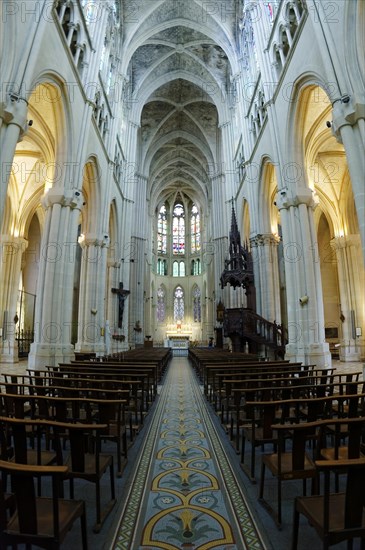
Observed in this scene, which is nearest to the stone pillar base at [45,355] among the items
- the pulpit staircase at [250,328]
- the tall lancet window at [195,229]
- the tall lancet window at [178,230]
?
the pulpit staircase at [250,328]

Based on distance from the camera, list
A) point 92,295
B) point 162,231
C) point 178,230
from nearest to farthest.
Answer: point 92,295 < point 162,231 < point 178,230

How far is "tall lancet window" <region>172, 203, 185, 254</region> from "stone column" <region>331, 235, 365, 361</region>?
1167 inches

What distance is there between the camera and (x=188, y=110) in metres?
31.7

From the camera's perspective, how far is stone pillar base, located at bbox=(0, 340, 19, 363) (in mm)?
16328

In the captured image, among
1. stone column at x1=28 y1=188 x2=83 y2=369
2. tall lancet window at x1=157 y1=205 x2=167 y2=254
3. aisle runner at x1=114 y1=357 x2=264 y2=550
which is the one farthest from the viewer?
tall lancet window at x1=157 y1=205 x2=167 y2=254

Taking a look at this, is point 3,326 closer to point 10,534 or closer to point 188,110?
point 10,534

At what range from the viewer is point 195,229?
153 ft

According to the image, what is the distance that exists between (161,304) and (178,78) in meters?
26.9

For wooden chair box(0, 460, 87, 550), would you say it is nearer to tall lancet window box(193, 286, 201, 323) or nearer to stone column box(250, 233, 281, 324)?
stone column box(250, 233, 281, 324)

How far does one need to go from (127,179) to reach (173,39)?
37.9 feet

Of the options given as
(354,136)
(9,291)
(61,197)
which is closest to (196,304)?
(9,291)

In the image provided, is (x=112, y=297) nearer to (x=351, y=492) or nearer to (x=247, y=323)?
(x=247, y=323)

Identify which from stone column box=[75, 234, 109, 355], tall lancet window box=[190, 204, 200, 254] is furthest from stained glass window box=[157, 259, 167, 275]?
stone column box=[75, 234, 109, 355]

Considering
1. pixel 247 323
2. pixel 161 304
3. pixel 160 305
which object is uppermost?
pixel 161 304
